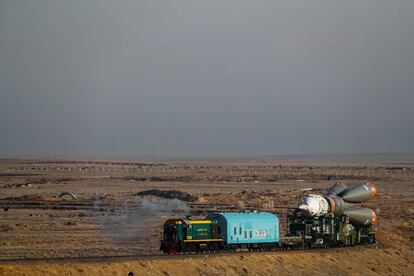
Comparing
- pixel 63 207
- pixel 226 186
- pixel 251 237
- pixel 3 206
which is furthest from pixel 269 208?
pixel 226 186

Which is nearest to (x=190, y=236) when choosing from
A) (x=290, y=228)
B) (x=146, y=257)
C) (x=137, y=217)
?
(x=146, y=257)

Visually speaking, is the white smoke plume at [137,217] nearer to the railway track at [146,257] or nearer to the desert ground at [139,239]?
the desert ground at [139,239]

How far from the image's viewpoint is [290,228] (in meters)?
61.7

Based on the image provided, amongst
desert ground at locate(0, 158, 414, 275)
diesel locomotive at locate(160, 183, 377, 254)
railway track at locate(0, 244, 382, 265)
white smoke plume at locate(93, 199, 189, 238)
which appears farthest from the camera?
white smoke plume at locate(93, 199, 189, 238)

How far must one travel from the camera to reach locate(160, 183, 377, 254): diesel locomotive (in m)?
54.2

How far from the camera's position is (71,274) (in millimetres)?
43312

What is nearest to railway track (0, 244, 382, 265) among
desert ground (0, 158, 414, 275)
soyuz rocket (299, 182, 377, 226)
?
desert ground (0, 158, 414, 275)

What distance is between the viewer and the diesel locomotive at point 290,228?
54.2 m

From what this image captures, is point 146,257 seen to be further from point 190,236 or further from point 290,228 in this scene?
point 290,228

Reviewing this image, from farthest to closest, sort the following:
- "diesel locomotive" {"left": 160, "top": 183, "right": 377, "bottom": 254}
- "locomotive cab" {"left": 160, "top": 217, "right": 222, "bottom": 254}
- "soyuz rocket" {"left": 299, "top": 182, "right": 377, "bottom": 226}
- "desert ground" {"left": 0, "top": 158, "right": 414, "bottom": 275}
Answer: "soyuz rocket" {"left": 299, "top": 182, "right": 377, "bottom": 226}
"diesel locomotive" {"left": 160, "top": 183, "right": 377, "bottom": 254}
"locomotive cab" {"left": 160, "top": 217, "right": 222, "bottom": 254}
"desert ground" {"left": 0, "top": 158, "right": 414, "bottom": 275}

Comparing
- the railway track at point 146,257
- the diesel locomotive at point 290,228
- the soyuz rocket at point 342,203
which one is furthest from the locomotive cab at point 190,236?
the soyuz rocket at point 342,203

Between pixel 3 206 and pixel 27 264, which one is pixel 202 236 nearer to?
pixel 27 264

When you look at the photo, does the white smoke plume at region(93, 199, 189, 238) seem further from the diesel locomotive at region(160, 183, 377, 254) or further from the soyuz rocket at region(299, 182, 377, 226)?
the soyuz rocket at region(299, 182, 377, 226)

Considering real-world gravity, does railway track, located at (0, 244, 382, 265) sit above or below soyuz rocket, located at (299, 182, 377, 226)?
below
